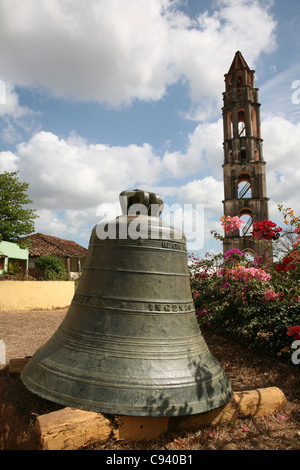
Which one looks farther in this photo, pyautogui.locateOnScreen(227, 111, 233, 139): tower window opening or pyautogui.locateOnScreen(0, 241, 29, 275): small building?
pyautogui.locateOnScreen(227, 111, 233, 139): tower window opening

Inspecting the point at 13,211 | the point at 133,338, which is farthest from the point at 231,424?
the point at 13,211

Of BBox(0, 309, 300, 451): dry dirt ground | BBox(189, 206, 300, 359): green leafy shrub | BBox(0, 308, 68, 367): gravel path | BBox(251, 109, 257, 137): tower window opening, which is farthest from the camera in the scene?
BBox(251, 109, 257, 137): tower window opening

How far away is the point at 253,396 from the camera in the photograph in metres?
2.88

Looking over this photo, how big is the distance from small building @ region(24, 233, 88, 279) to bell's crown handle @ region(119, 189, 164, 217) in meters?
21.4

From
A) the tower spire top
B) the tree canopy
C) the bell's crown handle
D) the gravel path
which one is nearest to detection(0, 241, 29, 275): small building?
the tree canopy

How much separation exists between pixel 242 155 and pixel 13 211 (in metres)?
15.9

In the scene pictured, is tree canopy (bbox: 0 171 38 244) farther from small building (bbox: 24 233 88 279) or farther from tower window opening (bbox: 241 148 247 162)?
tower window opening (bbox: 241 148 247 162)

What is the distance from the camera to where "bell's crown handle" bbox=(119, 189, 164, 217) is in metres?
2.96

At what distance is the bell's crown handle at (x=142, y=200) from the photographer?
2963 millimetres

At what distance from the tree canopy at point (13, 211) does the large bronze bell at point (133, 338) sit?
53.2 feet

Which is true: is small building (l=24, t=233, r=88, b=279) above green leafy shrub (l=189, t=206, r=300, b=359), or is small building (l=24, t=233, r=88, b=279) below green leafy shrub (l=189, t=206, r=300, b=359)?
→ above

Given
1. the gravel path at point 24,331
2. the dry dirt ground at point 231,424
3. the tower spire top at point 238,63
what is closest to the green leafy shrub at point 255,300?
the dry dirt ground at point 231,424

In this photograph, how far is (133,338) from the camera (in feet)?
8.26
